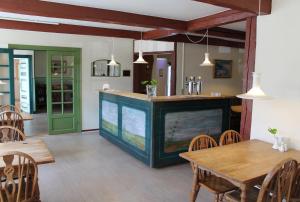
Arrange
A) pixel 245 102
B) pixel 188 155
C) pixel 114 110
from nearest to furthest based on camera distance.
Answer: pixel 188 155 → pixel 245 102 → pixel 114 110

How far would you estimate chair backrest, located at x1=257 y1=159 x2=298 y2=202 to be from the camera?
201 centimetres

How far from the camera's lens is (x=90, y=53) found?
6.56m

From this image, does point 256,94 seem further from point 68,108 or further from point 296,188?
point 68,108

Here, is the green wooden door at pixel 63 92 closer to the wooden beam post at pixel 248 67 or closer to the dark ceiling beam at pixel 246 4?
the wooden beam post at pixel 248 67

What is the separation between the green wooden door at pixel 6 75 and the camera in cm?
579

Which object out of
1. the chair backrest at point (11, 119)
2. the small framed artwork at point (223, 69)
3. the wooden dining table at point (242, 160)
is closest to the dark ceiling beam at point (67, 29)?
the chair backrest at point (11, 119)

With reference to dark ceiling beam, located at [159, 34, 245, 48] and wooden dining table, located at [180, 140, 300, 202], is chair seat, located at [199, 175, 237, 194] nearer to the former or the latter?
wooden dining table, located at [180, 140, 300, 202]

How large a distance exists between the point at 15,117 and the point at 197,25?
3594 mm

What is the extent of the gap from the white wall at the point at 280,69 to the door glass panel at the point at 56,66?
461cm

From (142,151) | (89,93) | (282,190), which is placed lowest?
(142,151)

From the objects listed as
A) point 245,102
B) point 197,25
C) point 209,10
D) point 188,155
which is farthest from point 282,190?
point 197,25

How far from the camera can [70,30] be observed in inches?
231

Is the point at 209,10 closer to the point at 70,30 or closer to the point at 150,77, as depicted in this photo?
the point at 70,30

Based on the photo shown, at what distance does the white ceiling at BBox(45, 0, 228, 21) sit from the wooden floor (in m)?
2.56
